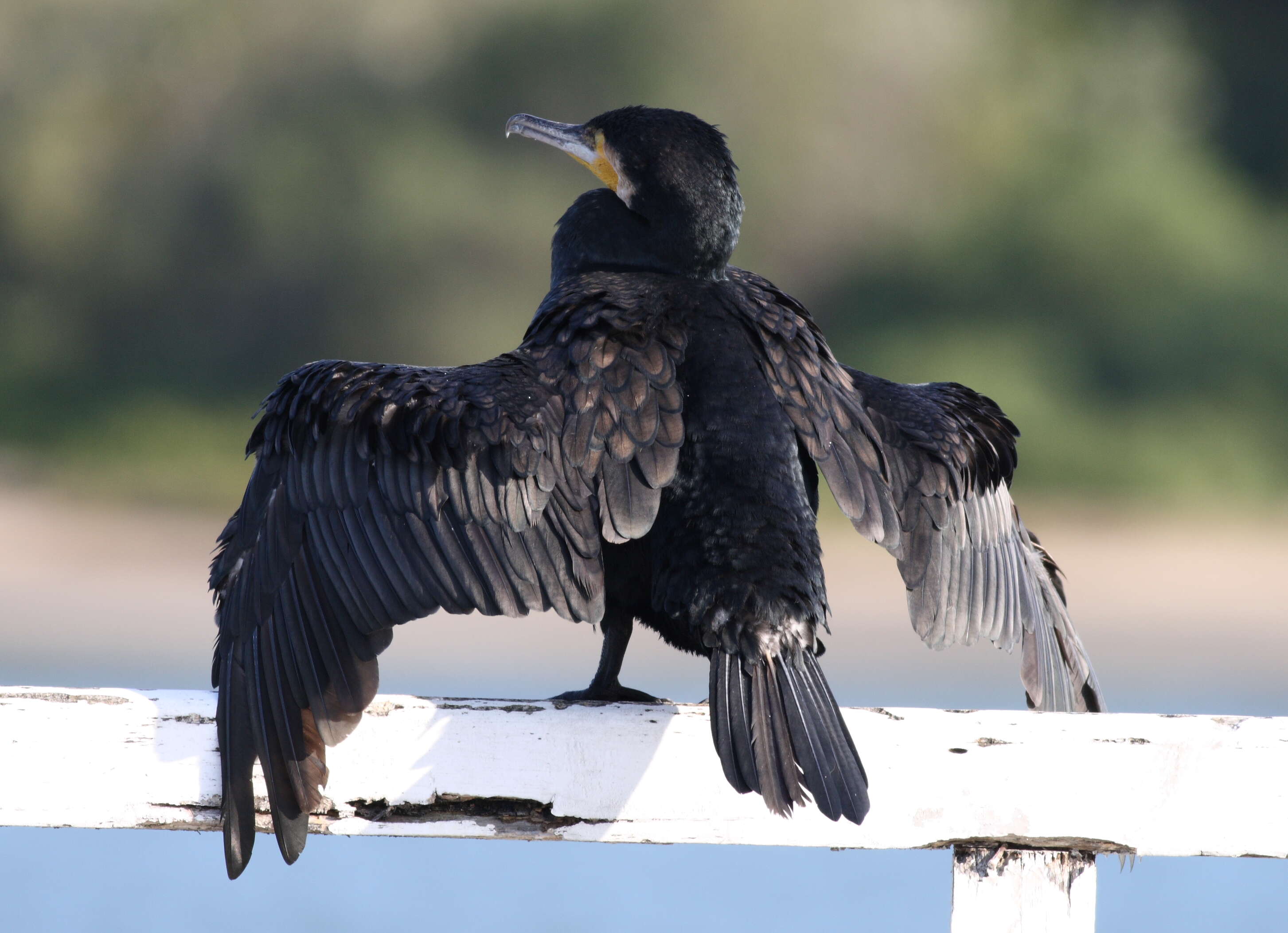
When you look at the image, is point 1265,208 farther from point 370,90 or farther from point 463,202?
point 370,90

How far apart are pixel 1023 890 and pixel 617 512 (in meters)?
0.80

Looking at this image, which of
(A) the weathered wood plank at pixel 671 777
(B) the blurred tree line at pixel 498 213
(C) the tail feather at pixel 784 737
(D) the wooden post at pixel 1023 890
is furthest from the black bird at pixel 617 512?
(B) the blurred tree line at pixel 498 213

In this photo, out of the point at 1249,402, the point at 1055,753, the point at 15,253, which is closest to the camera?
the point at 1055,753

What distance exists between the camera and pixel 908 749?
2.18 m

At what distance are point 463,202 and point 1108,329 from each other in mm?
6611

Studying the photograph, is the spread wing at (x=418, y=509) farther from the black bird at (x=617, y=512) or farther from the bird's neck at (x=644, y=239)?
the bird's neck at (x=644, y=239)

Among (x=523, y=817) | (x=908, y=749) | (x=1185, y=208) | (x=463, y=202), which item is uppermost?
(x=1185, y=208)

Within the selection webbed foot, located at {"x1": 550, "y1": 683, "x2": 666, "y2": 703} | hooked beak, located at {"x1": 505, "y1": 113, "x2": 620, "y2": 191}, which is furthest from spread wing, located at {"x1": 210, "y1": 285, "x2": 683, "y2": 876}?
hooked beak, located at {"x1": 505, "y1": 113, "x2": 620, "y2": 191}

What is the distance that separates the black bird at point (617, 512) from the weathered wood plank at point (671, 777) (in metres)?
0.10

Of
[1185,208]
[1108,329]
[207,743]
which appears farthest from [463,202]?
[207,743]

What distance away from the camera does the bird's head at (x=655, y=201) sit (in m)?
2.73

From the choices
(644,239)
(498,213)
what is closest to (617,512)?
(644,239)

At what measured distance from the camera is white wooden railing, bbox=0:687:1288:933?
2.16m

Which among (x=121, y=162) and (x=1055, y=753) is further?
(x=121, y=162)
